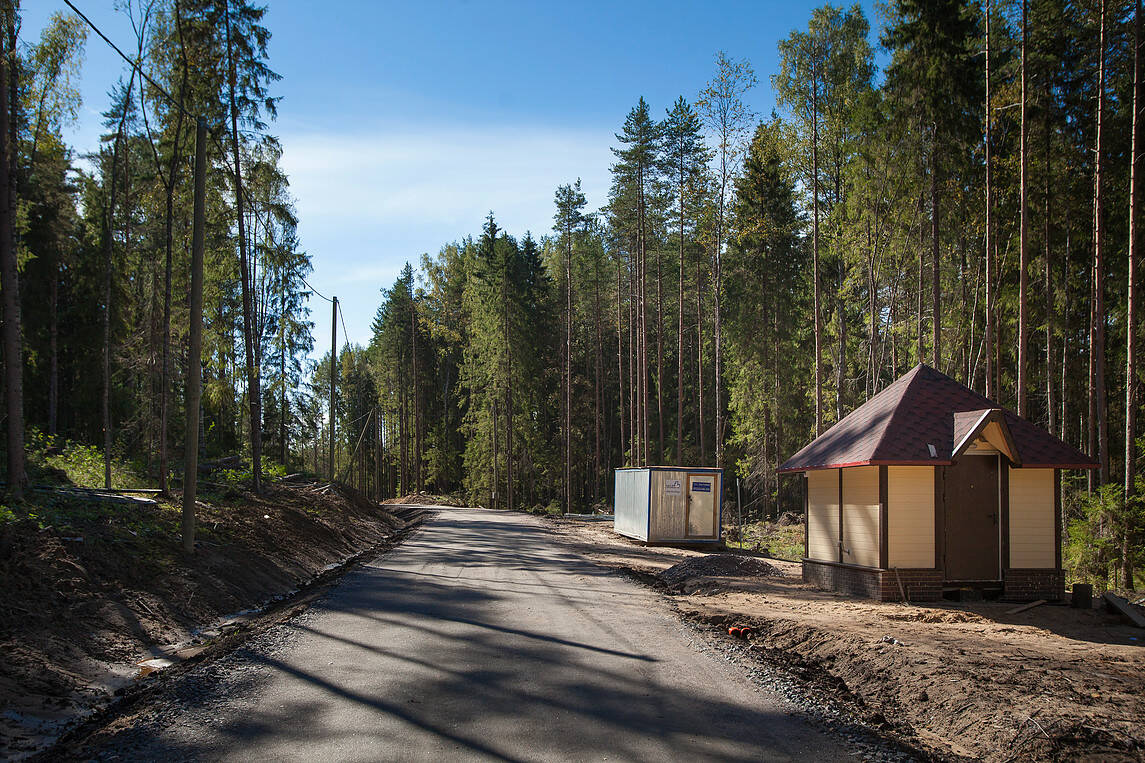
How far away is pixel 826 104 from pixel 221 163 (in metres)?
18.9

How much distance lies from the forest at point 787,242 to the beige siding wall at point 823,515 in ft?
20.3

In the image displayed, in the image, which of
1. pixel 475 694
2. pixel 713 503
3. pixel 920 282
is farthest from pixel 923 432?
pixel 920 282

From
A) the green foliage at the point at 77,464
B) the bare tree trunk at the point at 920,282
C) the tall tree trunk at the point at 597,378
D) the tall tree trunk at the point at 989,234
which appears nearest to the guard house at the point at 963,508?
the tall tree trunk at the point at 989,234

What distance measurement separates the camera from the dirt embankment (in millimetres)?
5805

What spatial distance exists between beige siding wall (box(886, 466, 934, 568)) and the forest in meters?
5.82

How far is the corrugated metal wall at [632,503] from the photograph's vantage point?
891 inches

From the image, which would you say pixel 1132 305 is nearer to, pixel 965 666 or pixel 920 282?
pixel 920 282

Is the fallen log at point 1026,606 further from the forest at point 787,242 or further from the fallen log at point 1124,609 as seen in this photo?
the forest at point 787,242

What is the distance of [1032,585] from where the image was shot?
1194cm

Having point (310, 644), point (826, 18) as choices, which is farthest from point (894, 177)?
point (310, 644)

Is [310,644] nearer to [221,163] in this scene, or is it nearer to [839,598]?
[839,598]

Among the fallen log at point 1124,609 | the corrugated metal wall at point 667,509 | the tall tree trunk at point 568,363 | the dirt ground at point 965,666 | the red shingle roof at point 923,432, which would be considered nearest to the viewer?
the dirt ground at point 965,666

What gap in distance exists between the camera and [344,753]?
4723mm

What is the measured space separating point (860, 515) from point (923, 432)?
5.94 feet
